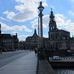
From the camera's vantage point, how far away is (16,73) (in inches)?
819

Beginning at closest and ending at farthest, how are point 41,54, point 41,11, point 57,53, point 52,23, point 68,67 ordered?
point 41,54 < point 41,11 < point 68,67 < point 57,53 < point 52,23

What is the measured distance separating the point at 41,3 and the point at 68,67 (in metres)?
30.9

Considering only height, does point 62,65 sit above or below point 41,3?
below

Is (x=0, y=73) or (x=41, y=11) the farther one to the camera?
(x=41, y=11)

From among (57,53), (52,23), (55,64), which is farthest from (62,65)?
(52,23)

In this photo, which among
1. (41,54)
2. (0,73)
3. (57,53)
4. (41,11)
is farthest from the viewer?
(57,53)

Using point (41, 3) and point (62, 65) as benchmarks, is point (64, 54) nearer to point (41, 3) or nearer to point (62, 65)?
point (62, 65)

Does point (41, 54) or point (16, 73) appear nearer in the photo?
point (16, 73)

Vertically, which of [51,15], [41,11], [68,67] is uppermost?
[51,15]

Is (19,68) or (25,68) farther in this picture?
(19,68)

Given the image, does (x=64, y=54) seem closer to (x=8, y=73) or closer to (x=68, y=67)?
(x=68, y=67)

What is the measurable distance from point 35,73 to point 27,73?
1.86ft

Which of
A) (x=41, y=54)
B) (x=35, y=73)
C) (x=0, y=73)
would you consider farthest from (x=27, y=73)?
(x=41, y=54)

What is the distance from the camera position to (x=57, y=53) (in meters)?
145
